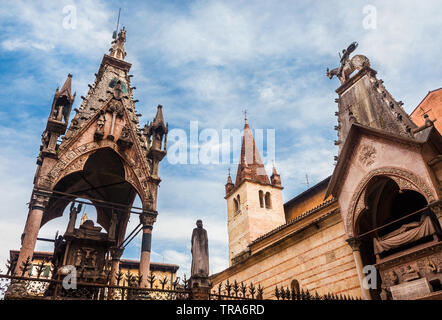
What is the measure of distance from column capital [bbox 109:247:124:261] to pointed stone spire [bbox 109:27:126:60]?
386 inches

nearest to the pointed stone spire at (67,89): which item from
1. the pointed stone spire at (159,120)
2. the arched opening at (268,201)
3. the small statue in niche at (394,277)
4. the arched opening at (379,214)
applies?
the pointed stone spire at (159,120)

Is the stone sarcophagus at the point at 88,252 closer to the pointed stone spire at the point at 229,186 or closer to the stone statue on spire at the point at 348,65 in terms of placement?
the stone statue on spire at the point at 348,65

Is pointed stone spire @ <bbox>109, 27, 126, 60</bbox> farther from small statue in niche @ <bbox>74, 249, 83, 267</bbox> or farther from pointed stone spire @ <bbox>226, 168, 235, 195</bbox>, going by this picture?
pointed stone spire @ <bbox>226, 168, 235, 195</bbox>

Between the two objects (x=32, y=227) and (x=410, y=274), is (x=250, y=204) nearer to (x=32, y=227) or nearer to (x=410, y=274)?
(x=410, y=274)

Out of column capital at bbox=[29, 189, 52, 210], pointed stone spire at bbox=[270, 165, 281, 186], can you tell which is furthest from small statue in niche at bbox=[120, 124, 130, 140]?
pointed stone spire at bbox=[270, 165, 281, 186]

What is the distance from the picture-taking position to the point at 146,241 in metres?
12.4

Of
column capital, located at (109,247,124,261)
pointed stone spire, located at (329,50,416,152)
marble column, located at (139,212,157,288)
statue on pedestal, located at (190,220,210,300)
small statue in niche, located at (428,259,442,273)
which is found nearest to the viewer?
statue on pedestal, located at (190,220,210,300)

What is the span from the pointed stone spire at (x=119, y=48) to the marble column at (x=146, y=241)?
31.1 ft

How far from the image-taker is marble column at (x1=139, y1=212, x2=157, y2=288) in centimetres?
1195

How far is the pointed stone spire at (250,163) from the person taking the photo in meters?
41.8

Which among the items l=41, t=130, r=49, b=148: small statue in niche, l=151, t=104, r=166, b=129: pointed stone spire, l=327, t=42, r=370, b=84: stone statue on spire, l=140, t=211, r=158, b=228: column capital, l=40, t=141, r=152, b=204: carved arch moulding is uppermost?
l=327, t=42, r=370, b=84: stone statue on spire

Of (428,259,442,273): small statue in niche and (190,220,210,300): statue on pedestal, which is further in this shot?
(428,259,442,273): small statue in niche

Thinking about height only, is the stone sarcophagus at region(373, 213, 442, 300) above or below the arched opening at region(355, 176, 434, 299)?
below
